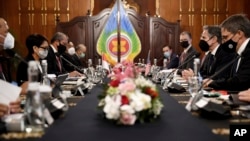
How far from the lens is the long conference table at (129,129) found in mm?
1422

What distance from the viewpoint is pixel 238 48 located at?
3189 millimetres

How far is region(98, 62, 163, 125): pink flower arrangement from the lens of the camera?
1.60 m

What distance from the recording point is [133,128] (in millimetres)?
1569

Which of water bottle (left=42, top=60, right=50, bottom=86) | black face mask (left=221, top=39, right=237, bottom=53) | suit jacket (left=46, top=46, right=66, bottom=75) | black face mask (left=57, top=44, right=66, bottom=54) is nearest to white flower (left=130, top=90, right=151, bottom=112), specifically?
water bottle (left=42, top=60, right=50, bottom=86)

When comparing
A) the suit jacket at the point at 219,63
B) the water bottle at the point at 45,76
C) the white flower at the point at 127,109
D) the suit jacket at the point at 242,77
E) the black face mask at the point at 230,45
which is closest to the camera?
the white flower at the point at 127,109

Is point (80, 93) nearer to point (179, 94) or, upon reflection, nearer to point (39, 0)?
point (179, 94)

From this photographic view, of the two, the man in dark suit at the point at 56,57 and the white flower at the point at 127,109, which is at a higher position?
the man in dark suit at the point at 56,57

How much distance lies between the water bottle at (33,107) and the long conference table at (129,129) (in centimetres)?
6

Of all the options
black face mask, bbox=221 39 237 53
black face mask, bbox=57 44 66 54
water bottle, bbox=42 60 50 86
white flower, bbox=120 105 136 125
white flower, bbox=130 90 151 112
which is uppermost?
black face mask, bbox=57 44 66 54

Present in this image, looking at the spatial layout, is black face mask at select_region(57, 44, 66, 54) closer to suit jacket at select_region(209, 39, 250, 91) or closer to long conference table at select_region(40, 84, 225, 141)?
suit jacket at select_region(209, 39, 250, 91)

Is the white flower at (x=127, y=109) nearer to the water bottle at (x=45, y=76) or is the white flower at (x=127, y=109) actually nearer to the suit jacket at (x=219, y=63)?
the water bottle at (x=45, y=76)

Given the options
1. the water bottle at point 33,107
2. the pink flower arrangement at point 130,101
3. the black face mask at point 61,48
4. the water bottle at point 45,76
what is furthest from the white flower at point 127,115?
the black face mask at point 61,48

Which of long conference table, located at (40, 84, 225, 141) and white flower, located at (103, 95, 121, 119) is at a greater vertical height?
white flower, located at (103, 95, 121, 119)

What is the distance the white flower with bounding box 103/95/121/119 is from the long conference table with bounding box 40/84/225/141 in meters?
0.05
